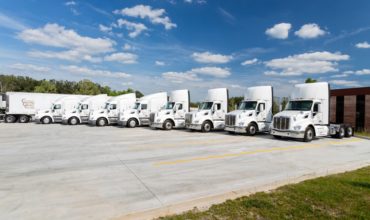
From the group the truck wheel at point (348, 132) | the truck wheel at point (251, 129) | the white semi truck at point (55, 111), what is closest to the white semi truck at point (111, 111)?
the white semi truck at point (55, 111)

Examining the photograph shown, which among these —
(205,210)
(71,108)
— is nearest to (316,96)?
(205,210)

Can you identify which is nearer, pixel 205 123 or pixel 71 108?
pixel 205 123

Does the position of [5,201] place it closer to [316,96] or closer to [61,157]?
[61,157]

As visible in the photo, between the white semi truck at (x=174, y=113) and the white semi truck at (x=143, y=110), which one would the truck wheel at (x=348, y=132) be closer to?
the white semi truck at (x=174, y=113)

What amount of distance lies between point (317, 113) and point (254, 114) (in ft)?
12.7

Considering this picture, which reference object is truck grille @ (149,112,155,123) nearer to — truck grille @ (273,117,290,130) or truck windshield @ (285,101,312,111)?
truck grille @ (273,117,290,130)

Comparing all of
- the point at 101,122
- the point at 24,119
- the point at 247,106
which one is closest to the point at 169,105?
the point at 247,106

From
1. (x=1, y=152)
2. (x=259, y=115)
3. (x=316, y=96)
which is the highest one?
(x=316, y=96)

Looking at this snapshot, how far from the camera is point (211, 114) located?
63.9 ft

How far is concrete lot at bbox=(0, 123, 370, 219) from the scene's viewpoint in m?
4.81

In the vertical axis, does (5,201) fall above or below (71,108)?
below

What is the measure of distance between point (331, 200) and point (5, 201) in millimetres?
6446

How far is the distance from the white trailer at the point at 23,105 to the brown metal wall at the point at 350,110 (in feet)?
107

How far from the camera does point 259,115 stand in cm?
1723
